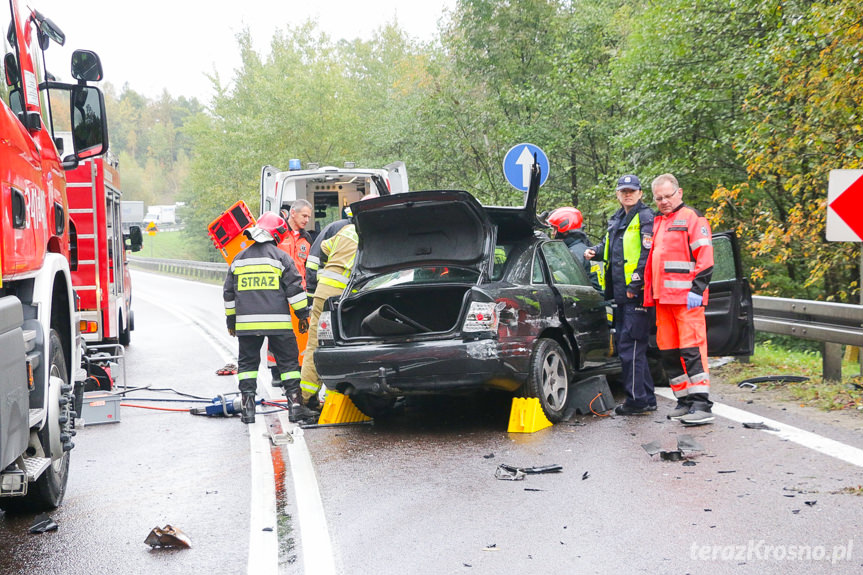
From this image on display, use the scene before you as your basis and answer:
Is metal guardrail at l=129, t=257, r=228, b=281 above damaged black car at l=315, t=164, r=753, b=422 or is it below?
below

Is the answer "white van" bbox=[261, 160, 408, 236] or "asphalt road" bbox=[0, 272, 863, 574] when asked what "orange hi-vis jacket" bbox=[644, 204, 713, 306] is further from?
"white van" bbox=[261, 160, 408, 236]

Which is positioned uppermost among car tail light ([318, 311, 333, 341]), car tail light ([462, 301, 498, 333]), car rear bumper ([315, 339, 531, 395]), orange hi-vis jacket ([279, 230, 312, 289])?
orange hi-vis jacket ([279, 230, 312, 289])

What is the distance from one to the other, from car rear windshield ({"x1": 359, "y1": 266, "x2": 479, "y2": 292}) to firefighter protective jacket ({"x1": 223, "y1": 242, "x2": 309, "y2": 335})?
2.81 feet

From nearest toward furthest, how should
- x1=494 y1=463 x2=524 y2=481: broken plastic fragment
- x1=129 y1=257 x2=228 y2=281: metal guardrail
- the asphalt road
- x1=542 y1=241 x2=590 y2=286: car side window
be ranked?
the asphalt road, x1=494 y1=463 x2=524 y2=481: broken plastic fragment, x1=542 y1=241 x2=590 y2=286: car side window, x1=129 y1=257 x2=228 y2=281: metal guardrail

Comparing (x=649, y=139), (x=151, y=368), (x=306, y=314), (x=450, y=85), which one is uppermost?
(x=450, y=85)

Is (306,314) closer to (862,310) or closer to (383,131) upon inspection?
(862,310)

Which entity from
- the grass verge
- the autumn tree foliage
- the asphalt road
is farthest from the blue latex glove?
the autumn tree foliage

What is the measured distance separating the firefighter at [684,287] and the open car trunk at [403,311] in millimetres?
1618

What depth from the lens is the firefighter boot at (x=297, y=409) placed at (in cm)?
810

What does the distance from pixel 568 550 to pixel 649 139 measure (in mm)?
14576

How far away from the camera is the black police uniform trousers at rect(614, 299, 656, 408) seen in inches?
299

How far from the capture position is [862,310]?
7.89 metres

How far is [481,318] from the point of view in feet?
22.4

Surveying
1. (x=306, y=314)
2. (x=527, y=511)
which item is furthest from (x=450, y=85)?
(x=527, y=511)
